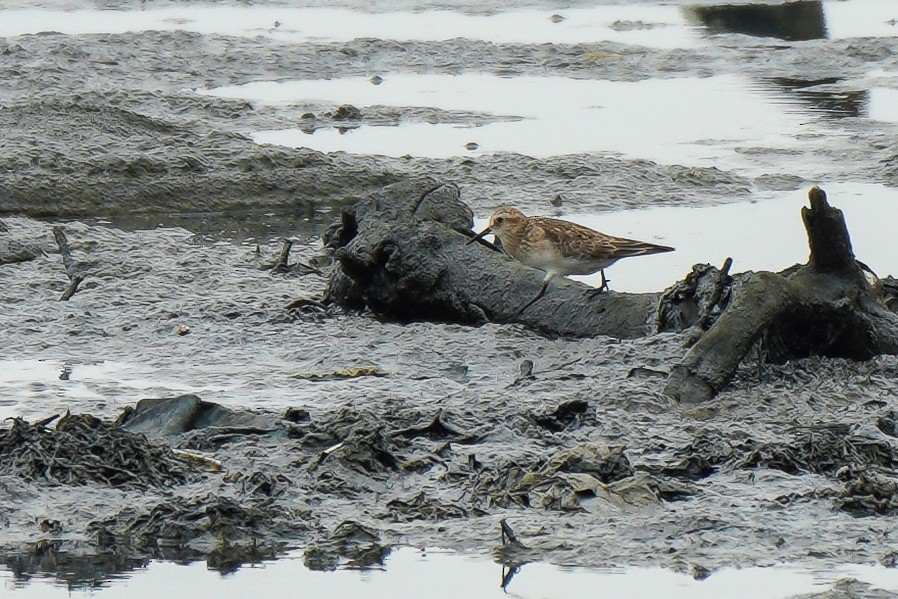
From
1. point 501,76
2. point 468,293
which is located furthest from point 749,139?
point 468,293

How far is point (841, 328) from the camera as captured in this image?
6734mm

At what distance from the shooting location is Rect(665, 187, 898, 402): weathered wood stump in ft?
21.2

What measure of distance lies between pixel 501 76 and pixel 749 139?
3.31 meters

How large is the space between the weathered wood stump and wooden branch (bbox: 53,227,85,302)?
3.17 m

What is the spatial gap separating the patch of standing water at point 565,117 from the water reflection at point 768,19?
2.16 m

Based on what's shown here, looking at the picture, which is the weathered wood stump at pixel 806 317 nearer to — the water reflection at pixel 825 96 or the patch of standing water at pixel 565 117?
the patch of standing water at pixel 565 117

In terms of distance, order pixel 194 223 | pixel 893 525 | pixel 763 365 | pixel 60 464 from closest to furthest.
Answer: pixel 893 525
pixel 60 464
pixel 763 365
pixel 194 223

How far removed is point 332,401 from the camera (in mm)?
6703

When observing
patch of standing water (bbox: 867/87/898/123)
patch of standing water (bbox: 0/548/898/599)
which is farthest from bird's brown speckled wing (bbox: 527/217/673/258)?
patch of standing water (bbox: 867/87/898/123)

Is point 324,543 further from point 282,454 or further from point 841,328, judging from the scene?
point 841,328

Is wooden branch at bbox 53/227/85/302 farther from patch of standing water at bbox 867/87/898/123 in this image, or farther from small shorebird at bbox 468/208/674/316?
patch of standing water at bbox 867/87/898/123

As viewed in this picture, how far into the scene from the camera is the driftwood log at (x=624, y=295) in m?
6.52

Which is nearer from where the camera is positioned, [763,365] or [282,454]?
[282,454]

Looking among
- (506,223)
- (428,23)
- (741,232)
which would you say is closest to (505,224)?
(506,223)
